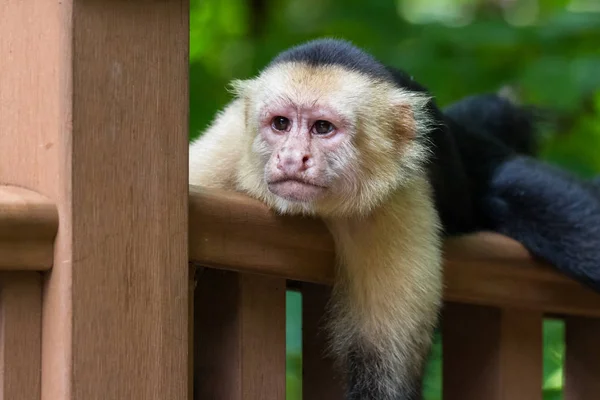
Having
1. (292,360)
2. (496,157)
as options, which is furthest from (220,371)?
(292,360)

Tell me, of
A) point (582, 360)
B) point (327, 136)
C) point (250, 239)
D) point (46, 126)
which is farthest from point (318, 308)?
point (46, 126)

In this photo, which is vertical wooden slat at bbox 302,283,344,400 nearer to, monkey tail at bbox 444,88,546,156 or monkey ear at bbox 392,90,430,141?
monkey ear at bbox 392,90,430,141

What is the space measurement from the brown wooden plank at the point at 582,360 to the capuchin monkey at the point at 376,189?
16 cm

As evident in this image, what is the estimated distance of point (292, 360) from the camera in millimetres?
3295

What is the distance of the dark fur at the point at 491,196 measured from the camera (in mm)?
2107

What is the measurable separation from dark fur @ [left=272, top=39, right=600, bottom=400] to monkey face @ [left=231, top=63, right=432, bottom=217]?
0.06 metres

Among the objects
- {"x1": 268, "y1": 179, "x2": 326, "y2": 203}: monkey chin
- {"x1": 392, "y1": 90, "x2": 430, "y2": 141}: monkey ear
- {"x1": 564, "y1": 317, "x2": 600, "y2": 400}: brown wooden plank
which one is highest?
{"x1": 392, "y1": 90, "x2": 430, "y2": 141}: monkey ear

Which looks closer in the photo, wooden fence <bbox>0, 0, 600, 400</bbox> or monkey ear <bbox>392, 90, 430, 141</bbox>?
wooden fence <bbox>0, 0, 600, 400</bbox>

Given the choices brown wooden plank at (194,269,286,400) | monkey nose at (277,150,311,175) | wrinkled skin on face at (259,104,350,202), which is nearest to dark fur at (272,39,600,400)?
wrinkled skin on face at (259,104,350,202)

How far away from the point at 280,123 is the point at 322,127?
0.35 ft

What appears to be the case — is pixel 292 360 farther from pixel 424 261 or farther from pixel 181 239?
pixel 181 239

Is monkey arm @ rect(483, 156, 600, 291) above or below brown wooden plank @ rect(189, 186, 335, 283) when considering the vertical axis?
above

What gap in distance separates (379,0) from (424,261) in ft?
7.21

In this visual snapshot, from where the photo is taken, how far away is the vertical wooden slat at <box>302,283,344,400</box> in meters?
1.89
